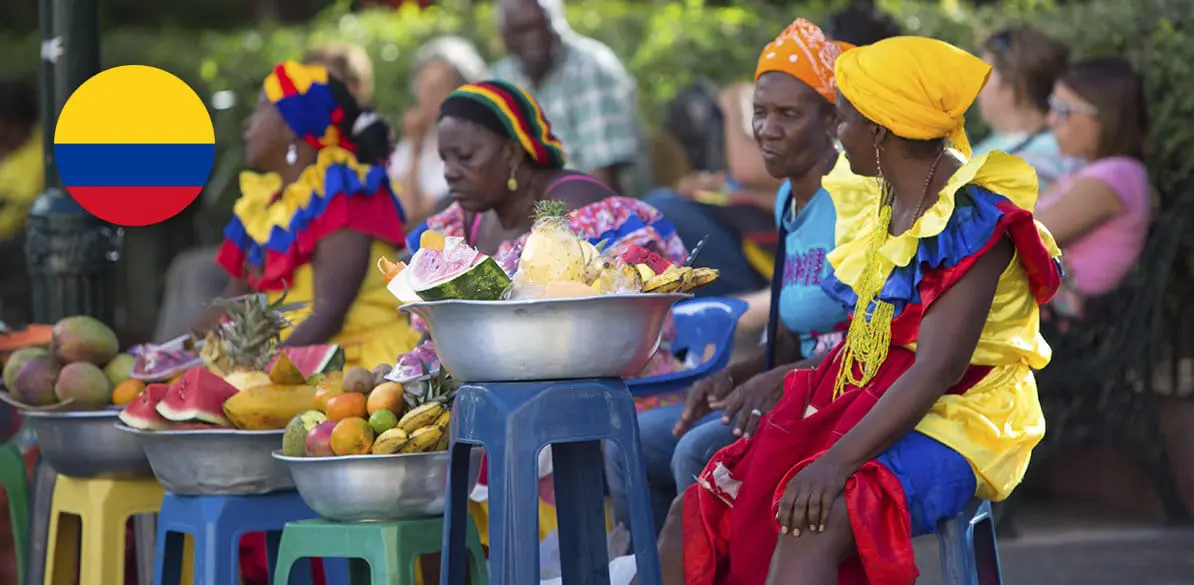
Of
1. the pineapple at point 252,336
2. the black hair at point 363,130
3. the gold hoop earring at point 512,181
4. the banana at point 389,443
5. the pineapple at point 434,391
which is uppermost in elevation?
the black hair at point 363,130

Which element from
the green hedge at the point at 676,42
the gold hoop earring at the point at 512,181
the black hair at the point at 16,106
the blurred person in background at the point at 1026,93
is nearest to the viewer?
the gold hoop earring at the point at 512,181

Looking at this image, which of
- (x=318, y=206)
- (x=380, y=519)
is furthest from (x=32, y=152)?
(x=380, y=519)

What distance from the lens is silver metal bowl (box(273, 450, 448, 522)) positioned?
392 centimetres

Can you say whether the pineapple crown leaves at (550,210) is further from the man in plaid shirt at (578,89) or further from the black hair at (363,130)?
the man in plaid shirt at (578,89)

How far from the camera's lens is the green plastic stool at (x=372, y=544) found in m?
3.94

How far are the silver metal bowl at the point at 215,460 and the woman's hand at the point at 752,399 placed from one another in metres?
1.14

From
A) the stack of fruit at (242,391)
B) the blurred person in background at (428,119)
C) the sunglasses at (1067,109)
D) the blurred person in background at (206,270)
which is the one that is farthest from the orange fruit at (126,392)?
the sunglasses at (1067,109)

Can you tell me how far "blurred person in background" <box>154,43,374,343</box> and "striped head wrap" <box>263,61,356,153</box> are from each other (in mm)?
1478

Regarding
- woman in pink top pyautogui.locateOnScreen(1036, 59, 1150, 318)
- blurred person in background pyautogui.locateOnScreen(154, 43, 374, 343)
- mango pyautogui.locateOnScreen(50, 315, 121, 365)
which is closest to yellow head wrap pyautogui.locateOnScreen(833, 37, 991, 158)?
mango pyautogui.locateOnScreen(50, 315, 121, 365)

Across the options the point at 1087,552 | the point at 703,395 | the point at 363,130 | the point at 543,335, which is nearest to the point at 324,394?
the point at 543,335

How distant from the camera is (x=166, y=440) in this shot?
4.25 meters

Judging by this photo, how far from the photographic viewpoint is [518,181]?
507 cm

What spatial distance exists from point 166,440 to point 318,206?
1392 mm

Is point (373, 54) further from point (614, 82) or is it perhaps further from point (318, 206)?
point (318, 206)
